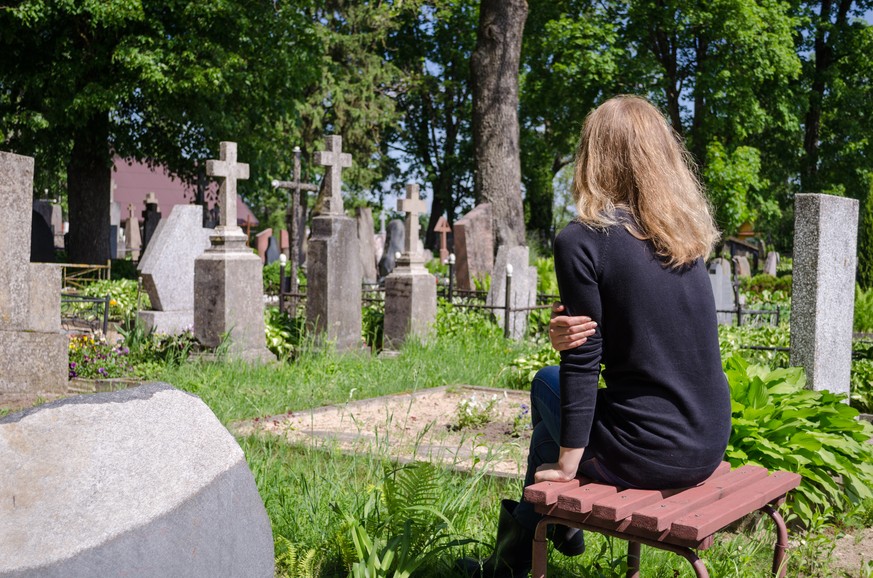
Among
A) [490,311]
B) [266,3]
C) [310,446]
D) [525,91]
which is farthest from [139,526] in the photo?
[525,91]

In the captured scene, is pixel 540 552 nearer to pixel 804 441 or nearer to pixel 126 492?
pixel 126 492

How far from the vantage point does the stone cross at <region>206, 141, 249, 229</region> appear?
9.22 m

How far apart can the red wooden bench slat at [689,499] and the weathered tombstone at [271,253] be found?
2342cm

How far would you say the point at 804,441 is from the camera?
4.17 m

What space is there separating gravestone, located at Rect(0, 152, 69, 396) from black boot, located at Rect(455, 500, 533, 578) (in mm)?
5085

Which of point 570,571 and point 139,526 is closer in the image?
point 139,526

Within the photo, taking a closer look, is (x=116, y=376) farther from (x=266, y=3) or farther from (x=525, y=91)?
(x=525, y=91)

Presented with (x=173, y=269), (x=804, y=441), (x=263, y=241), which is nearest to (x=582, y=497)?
(x=804, y=441)

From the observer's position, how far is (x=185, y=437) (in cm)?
234

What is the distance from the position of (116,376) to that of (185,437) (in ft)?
20.9

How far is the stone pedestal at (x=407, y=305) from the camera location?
998cm

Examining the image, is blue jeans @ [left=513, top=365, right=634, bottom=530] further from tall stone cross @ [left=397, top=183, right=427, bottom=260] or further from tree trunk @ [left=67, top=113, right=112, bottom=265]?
tree trunk @ [left=67, top=113, right=112, bottom=265]

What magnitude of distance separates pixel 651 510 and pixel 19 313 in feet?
20.5

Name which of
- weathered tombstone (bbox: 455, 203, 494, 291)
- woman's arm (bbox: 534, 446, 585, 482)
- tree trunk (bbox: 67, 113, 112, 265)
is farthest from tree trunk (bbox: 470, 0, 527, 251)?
woman's arm (bbox: 534, 446, 585, 482)
